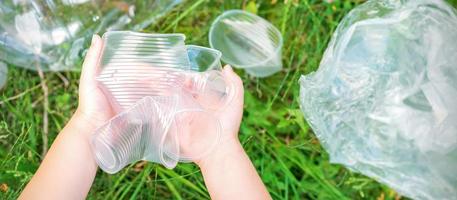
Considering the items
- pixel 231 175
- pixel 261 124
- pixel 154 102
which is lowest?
pixel 261 124

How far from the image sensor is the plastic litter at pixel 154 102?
1250mm

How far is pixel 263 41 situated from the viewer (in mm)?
1746

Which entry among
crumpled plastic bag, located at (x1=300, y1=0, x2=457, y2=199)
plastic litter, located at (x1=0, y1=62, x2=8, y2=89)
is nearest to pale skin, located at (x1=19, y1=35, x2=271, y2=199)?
crumpled plastic bag, located at (x1=300, y1=0, x2=457, y2=199)

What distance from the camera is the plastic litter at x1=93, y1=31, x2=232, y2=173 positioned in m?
1.25

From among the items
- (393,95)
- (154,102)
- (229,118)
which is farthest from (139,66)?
(393,95)

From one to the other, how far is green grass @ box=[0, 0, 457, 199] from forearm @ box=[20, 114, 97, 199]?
0.28 meters

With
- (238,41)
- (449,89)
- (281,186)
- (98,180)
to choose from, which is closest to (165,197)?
(98,180)

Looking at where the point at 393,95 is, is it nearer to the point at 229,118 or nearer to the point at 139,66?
the point at 229,118

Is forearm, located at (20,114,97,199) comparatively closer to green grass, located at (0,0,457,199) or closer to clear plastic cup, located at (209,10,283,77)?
green grass, located at (0,0,457,199)

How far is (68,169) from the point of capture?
51.1 inches

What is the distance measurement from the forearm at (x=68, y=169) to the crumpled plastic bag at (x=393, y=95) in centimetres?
63

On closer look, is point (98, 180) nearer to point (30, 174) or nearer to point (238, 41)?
point (30, 174)

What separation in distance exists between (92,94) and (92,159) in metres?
0.16

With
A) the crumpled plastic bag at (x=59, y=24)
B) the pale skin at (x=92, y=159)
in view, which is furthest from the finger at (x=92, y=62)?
the crumpled plastic bag at (x=59, y=24)
